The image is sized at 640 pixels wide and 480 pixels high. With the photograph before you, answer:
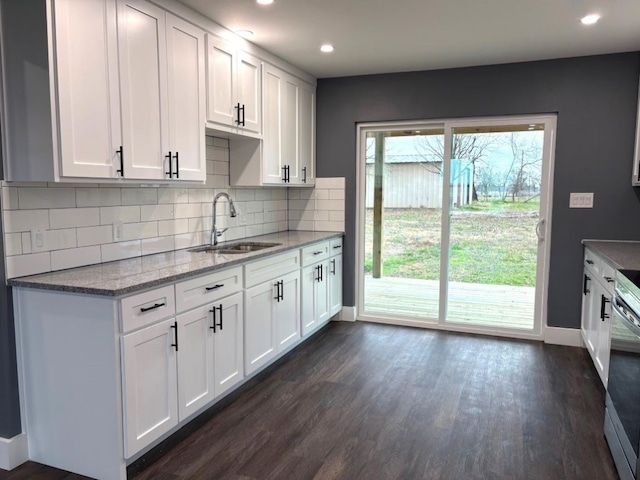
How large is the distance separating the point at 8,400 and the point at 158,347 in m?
0.75

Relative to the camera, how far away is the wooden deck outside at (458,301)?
435 centimetres

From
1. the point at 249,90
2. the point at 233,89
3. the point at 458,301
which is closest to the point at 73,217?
the point at 233,89

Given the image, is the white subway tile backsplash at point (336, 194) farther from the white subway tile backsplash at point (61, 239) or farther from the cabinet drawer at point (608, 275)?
the white subway tile backsplash at point (61, 239)

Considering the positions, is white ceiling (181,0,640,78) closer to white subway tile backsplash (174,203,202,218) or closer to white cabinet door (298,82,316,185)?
white cabinet door (298,82,316,185)

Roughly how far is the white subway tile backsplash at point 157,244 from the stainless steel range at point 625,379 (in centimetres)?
265

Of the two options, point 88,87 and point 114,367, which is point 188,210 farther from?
point 114,367

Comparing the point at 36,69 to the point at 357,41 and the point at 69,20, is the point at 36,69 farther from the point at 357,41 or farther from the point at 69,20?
the point at 357,41

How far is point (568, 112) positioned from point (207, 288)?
3.24m

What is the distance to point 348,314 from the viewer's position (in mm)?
4793

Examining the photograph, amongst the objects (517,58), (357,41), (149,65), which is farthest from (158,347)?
(517,58)

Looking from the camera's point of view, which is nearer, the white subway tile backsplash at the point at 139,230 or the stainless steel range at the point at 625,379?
the stainless steel range at the point at 625,379

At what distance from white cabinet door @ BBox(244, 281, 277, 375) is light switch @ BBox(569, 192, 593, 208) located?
2565 millimetres

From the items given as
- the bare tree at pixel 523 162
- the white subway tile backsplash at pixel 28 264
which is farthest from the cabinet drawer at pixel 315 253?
the white subway tile backsplash at pixel 28 264

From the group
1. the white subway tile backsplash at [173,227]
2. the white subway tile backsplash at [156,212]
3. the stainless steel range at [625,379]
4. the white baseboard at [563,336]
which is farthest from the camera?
the white baseboard at [563,336]
